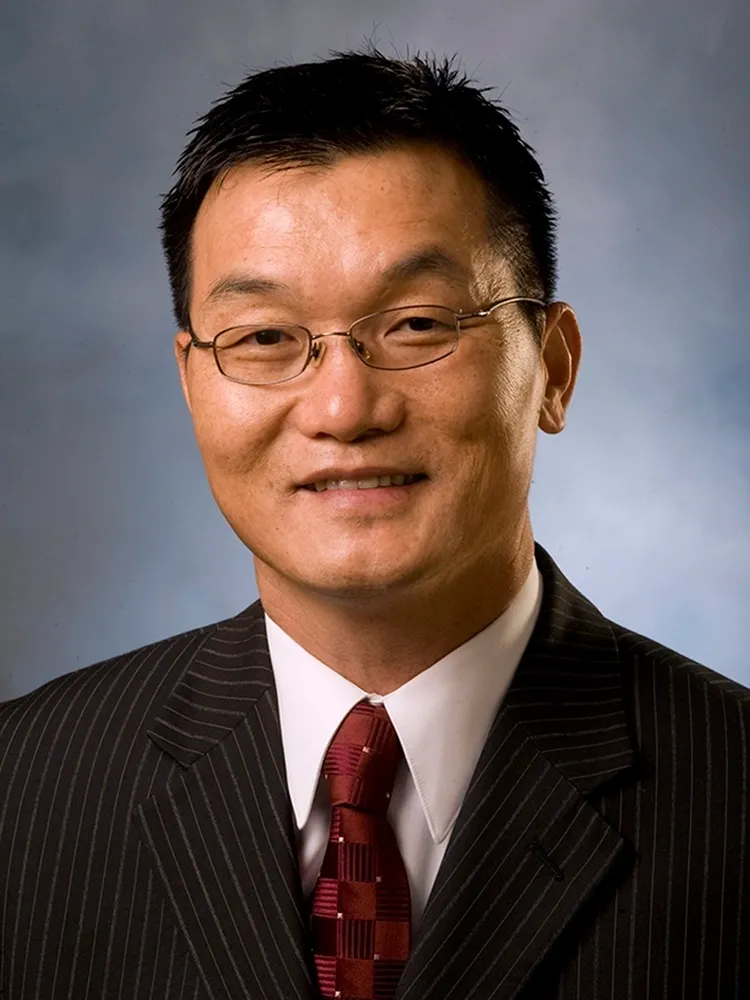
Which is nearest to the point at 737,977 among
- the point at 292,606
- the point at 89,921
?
the point at 292,606

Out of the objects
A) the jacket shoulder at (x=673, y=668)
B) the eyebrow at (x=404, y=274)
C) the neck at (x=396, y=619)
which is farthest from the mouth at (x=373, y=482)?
the jacket shoulder at (x=673, y=668)

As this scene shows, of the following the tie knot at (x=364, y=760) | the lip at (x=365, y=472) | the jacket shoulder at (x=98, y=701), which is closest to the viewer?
the lip at (x=365, y=472)

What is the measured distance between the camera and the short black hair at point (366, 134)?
203 cm

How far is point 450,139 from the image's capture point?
207 centimetres

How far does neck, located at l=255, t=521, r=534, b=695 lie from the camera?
6.68 feet

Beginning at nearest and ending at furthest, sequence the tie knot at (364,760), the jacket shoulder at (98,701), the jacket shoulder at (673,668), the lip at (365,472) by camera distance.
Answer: the lip at (365,472)
the tie knot at (364,760)
the jacket shoulder at (673,668)
the jacket shoulder at (98,701)

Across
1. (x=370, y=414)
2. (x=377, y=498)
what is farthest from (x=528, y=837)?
(x=370, y=414)

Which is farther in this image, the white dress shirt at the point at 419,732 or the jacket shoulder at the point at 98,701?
the jacket shoulder at the point at 98,701

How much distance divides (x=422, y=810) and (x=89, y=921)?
573 mm

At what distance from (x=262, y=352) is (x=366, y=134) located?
35 centimetres

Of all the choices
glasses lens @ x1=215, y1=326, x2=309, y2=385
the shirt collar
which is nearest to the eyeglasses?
glasses lens @ x1=215, y1=326, x2=309, y2=385

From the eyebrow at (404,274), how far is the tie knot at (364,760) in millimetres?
646

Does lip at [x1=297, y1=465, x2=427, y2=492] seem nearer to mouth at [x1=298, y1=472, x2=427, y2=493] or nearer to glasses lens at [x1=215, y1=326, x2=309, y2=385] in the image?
mouth at [x1=298, y1=472, x2=427, y2=493]

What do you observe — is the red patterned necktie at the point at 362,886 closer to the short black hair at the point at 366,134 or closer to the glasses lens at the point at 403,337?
the glasses lens at the point at 403,337
